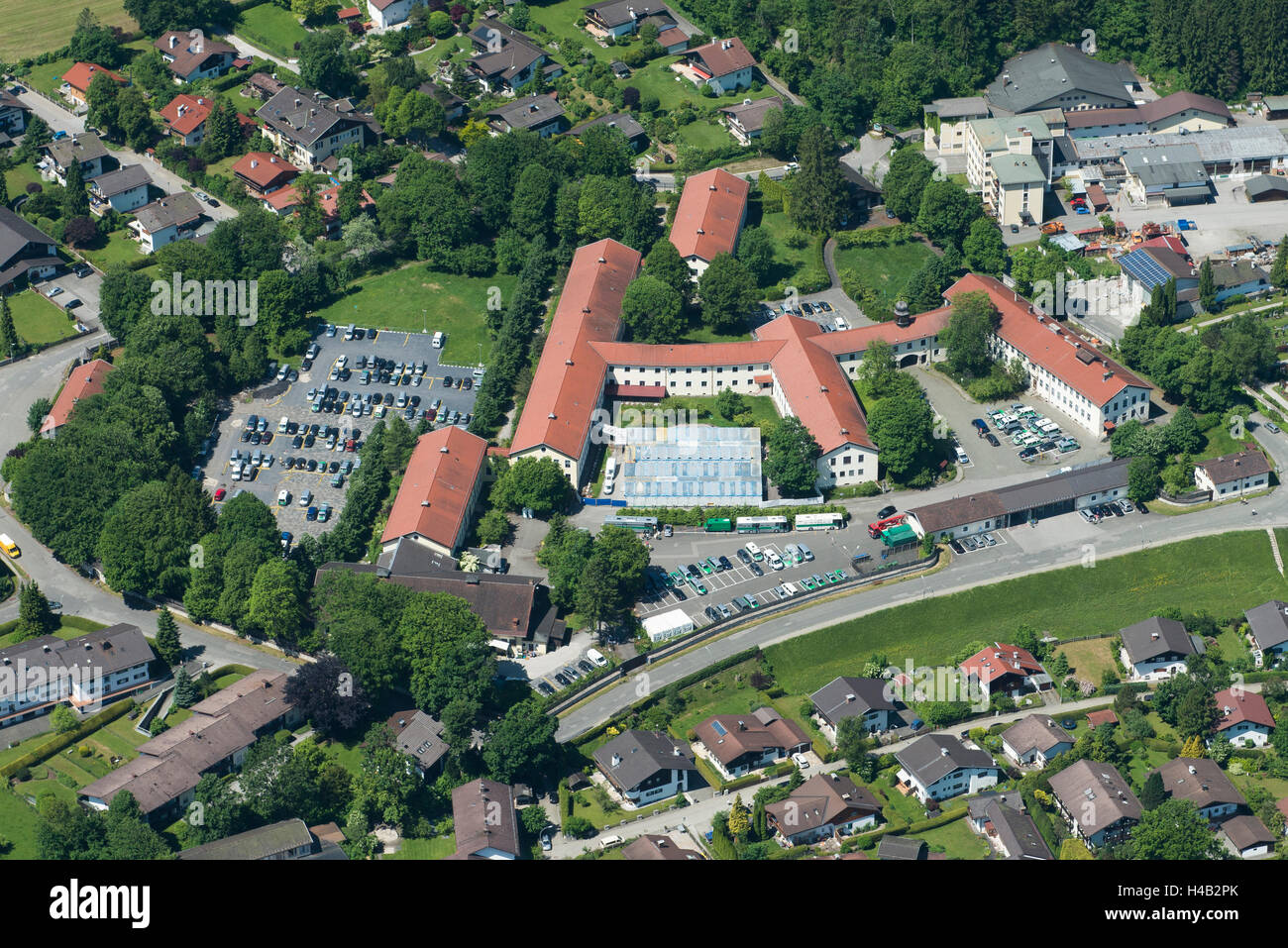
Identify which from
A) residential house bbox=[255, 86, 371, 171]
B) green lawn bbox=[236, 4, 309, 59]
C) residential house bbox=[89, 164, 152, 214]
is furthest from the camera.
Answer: green lawn bbox=[236, 4, 309, 59]

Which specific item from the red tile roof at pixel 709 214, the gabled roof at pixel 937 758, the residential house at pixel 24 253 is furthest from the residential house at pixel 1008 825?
the residential house at pixel 24 253

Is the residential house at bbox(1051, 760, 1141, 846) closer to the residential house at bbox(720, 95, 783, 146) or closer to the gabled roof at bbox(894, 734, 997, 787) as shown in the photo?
the gabled roof at bbox(894, 734, 997, 787)

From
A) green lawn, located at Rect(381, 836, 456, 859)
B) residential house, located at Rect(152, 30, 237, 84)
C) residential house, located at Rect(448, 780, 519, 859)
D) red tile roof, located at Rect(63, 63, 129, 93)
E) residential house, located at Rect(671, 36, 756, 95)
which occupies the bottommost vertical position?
green lawn, located at Rect(381, 836, 456, 859)

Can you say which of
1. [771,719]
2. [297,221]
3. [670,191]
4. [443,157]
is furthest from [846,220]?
[771,719]

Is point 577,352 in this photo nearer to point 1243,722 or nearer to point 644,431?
point 644,431

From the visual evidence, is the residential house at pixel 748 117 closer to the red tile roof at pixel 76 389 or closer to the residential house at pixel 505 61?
the residential house at pixel 505 61

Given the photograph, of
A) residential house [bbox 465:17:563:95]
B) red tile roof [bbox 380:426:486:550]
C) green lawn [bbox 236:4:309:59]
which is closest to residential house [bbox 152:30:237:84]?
green lawn [bbox 236:4:309:59]
